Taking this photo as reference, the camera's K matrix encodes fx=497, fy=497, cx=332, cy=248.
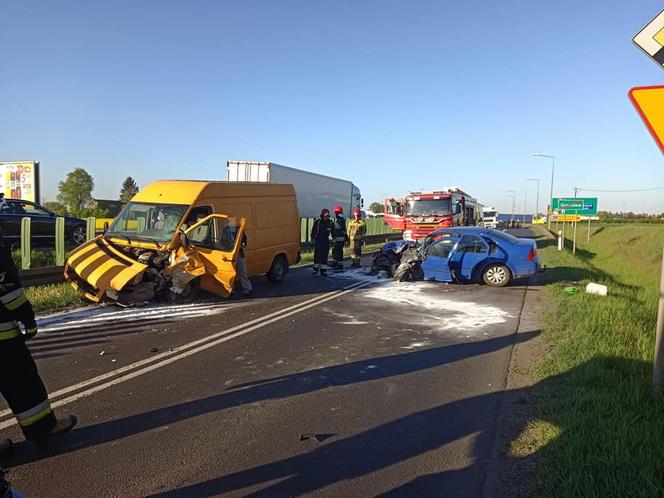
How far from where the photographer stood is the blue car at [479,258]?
39.3 feet

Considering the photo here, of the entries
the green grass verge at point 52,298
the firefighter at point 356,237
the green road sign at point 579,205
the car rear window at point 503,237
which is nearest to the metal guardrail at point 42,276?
the green grass verge at point 52,298

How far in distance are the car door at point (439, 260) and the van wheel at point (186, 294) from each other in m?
5.98

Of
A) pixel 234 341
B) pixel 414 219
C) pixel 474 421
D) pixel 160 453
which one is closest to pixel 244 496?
pixel 160 453

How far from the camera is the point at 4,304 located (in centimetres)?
351

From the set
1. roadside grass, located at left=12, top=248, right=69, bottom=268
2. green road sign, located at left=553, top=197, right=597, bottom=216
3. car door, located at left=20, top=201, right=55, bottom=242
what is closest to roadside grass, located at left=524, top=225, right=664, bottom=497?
roadside grass, located at left=12, top=248, right=69, bottom=268

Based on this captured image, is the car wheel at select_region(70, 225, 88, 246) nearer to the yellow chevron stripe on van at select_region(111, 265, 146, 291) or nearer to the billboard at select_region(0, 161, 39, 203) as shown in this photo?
the billboard at select_region(0, 161, 39, 203)

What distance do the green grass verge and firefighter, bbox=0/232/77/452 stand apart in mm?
5436

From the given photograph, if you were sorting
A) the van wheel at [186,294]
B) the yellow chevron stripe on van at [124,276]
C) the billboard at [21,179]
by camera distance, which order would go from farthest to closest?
the billboard at [21,179]
the van wheel at [186,294]
the yellow chevron stripe on van at [124,276]

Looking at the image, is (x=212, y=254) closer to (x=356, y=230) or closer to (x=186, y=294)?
(x=186, y=294)

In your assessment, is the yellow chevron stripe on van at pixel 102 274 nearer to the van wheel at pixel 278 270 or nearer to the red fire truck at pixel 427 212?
the van wheel at pixel 278 270

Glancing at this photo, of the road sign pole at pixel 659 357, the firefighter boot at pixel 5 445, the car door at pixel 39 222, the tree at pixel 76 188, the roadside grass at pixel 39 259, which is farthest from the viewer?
the tree at pixel 76 188

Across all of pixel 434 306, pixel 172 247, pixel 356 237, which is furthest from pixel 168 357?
pixel 356 237

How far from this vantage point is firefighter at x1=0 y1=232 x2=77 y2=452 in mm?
3516

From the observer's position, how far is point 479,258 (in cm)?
1221
